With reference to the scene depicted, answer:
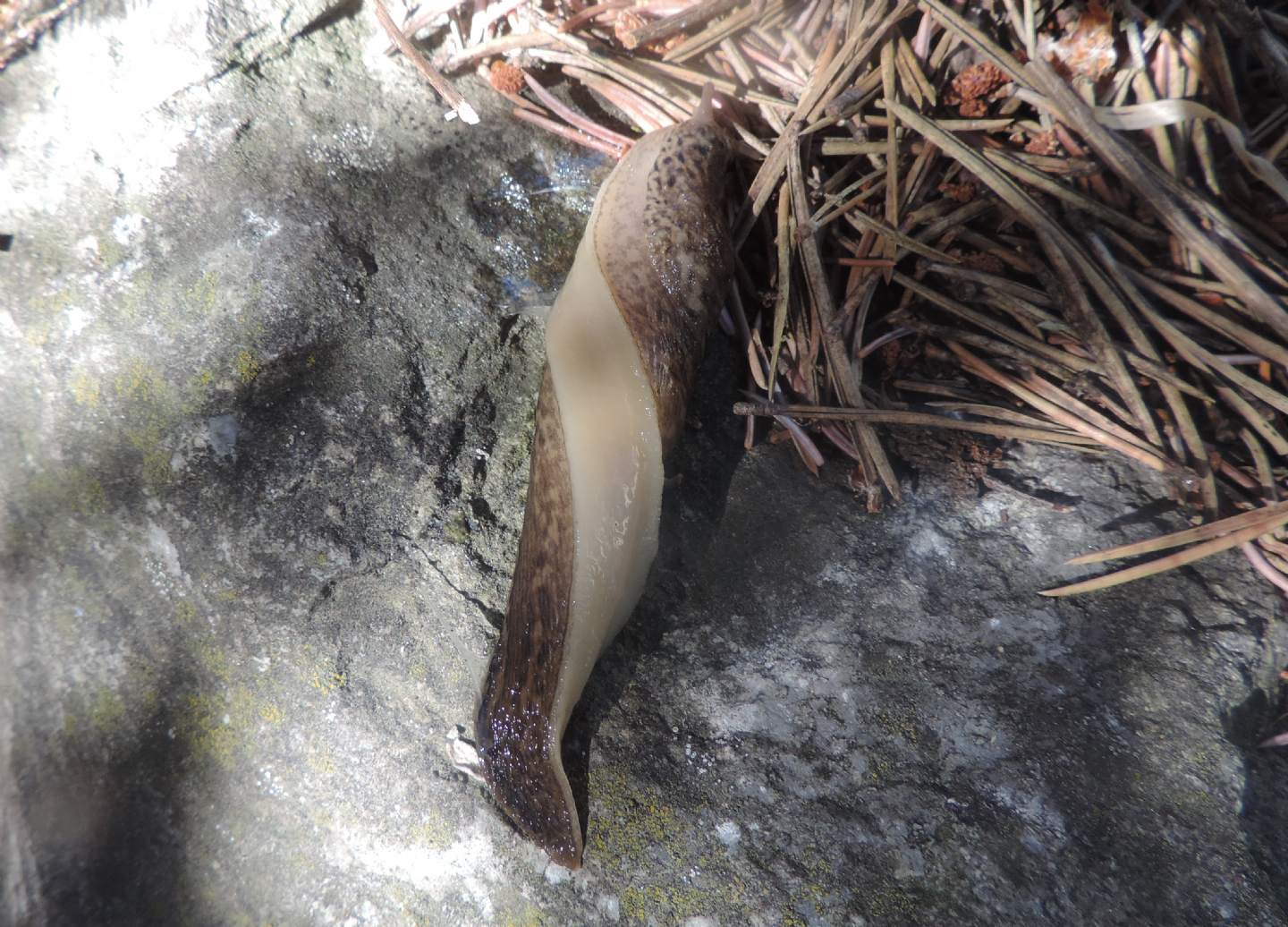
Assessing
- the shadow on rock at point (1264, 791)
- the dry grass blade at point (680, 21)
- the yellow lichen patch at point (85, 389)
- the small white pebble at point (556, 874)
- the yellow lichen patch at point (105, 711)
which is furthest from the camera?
the dry grass blade at point (680, 21)

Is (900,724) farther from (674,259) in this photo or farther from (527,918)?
(674,259)

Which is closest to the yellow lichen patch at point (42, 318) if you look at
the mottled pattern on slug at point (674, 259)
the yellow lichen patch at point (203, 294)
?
the yellow lichen patch at point (203, 294)

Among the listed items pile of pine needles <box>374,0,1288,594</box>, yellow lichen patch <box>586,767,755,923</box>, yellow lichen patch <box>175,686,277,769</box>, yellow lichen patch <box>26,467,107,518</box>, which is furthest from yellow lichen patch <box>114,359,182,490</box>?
yellow lichen patch <box>586,767,755,923</box>

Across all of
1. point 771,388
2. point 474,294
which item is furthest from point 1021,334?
point 474,294

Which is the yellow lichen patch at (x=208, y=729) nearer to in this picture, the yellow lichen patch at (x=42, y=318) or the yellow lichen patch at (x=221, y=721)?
the yellow lichen patch at (x=221, y=721)

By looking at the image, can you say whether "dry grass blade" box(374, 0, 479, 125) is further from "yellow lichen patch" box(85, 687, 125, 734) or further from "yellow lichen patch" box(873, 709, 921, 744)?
"yellow lichen patch" box(873, 709, 921, 744)

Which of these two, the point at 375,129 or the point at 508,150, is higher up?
the point at 375,129

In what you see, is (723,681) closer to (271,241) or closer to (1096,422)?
(1096,422)
